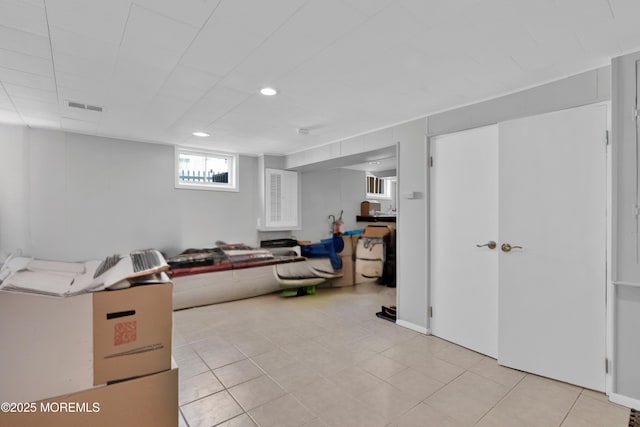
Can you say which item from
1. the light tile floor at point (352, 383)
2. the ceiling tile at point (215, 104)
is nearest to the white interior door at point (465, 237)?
the light tile floor at point (352, 383)

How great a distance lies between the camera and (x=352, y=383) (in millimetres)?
2398

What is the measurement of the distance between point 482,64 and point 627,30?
0.77m

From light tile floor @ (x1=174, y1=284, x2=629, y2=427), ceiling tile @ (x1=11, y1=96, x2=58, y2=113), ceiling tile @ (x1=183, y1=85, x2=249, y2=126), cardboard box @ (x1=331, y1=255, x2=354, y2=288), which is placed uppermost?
ceiling tile @ (x1=183, y1=85, x2=249, y2=126)

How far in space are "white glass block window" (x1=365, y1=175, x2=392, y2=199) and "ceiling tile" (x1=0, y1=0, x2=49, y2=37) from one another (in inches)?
252

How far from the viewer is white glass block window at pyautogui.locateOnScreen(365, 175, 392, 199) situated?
7.63 m

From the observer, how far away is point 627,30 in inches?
72.0

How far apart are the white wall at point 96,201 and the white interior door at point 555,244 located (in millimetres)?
4307

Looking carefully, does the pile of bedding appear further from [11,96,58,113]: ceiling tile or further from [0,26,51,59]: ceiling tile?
[0,26,51,59]: ceiling tile

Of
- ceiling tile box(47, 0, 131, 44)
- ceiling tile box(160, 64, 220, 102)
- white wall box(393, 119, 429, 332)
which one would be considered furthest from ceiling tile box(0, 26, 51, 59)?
white wall box(393, 119, 429, 332)

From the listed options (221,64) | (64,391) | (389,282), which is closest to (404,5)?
(221,64)

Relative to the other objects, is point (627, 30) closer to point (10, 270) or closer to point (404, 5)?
point (404, 5)

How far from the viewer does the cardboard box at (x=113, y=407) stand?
3.11ft

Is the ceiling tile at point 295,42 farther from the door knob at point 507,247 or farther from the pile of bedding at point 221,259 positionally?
the pile of bedding at point 221,259

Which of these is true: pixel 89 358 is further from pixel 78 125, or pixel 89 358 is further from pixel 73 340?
pixel 78 125
